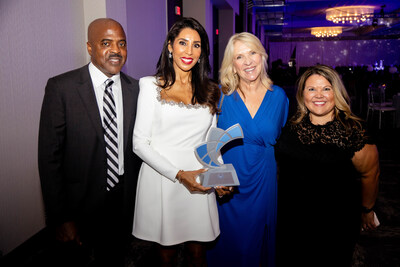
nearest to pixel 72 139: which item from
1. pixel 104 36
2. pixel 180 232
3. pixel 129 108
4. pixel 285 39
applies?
pixel 129 108

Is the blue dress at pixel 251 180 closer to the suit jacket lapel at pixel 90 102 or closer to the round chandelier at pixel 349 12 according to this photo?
the suit jacket lapel at pixel 90 102

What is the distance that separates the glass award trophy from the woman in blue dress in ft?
1.58

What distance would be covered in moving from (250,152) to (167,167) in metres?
0.64

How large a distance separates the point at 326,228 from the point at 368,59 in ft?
76.8

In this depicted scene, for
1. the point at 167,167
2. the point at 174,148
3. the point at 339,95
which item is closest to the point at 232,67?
the point at 339,95

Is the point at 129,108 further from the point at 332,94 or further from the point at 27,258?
the point at 27,258

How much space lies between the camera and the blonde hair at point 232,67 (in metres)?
1.92

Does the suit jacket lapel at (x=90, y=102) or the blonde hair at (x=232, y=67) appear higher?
the blonde hair at (x=232, y=67)

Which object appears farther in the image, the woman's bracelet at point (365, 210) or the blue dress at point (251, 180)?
the blue dress at point (251, 180)

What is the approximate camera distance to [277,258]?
2.08 metres

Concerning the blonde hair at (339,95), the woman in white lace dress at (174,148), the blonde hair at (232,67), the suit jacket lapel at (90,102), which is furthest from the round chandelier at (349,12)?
the suit jacket lapel at (90,102)

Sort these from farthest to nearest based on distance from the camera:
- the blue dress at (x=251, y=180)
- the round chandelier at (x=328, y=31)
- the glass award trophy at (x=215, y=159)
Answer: the round chandelier at (x=328, y=31)
the blue dress at (x=251, y=180)
the glass award trophy at (x=215, y=159)

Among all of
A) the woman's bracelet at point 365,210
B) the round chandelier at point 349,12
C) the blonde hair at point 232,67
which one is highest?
the round chandelier at point 349,12

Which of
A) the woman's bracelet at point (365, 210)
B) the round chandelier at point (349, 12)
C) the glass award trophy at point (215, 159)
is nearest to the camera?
the glass award trophy at point (215, 159)
